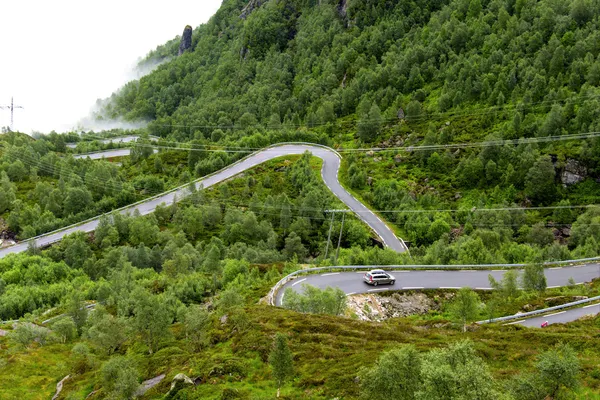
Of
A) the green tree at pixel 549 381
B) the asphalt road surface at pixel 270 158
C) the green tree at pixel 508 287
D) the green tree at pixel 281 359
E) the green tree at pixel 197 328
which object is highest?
the green tree at pixel 549 381

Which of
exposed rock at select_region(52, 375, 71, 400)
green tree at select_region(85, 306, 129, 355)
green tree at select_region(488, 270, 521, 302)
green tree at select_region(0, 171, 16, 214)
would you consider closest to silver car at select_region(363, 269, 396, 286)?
green tree at select_region(488, 270, 521, 302)

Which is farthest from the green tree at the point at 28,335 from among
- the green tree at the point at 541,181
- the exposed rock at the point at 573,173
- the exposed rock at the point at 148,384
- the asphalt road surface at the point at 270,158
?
the exposed rock at the point at 573,173

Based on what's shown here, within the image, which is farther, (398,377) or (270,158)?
(270,158)

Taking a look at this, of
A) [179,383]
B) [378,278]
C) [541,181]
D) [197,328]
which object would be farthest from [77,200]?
[541,181]

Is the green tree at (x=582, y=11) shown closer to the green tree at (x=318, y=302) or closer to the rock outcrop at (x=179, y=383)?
the green tree at (x=318, y=302)

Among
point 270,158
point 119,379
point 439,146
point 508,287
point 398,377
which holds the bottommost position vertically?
point 439,146

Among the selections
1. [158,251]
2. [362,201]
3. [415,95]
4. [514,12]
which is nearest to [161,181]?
[158,251]

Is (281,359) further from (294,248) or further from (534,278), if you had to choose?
(294,248)
